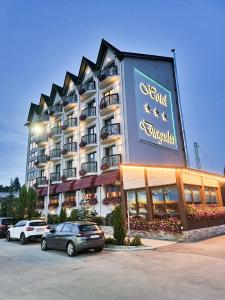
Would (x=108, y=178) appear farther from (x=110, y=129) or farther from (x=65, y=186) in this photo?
(x=65, y=186)

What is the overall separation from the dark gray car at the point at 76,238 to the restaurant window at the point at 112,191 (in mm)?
11649

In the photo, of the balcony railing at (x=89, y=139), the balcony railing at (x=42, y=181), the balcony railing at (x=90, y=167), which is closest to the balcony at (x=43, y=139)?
the balcony railing at (x=42, y=181)

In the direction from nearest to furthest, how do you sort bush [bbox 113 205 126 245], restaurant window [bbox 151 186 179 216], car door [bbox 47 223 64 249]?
car door [bbox 47 223 64 249], bush [bbox 113 205 126 245], restaurant window [bbox 151 186 179 216]

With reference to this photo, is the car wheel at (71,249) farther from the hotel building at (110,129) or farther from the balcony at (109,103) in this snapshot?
the balcony at (109,103)

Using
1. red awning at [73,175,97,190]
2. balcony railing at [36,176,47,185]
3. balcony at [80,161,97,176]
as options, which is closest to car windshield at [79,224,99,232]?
red awning at [73,175,97,190]

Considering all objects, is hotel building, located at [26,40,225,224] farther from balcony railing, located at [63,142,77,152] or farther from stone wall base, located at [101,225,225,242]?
stone wall base, located at [101,225,225,242]

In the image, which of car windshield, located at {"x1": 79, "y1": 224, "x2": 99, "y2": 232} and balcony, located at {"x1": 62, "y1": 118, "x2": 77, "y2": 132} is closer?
car windshield, located at {"x1": 79, "y1": 224, "x2": 99, "y2": 232}

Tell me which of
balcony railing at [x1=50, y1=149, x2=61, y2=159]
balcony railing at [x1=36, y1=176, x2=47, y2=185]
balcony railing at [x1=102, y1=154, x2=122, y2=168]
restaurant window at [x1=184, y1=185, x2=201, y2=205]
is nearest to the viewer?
restaurant window at [x1=184, y1=185, x2=201, y2=205]

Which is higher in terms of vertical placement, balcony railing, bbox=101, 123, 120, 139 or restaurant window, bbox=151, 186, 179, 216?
balcony railing, bbox=101, 123, 120, 139

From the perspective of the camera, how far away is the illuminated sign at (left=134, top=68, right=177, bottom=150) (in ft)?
90.8


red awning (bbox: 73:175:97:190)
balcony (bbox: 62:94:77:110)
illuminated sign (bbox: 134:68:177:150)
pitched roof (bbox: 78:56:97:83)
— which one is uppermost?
pitched roof (bbox: 78:56:97:83)

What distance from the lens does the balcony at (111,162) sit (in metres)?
24.8

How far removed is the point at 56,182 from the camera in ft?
Answer: 110

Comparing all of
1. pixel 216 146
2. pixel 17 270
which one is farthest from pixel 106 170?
pixel 216 146
